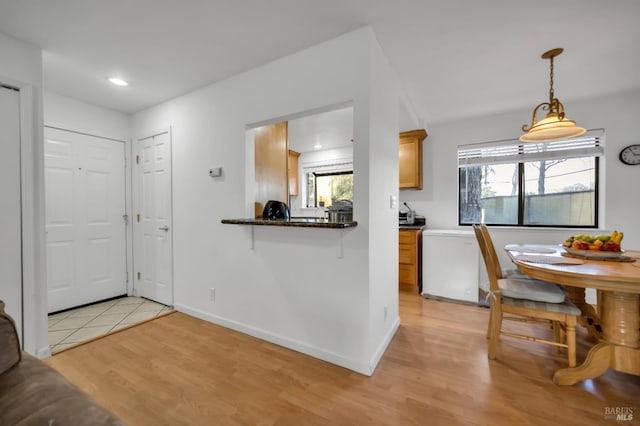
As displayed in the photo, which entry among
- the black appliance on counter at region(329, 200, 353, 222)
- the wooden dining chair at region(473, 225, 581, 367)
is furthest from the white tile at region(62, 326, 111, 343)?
the wooden dining chair at region(473, 225, 581, 367)

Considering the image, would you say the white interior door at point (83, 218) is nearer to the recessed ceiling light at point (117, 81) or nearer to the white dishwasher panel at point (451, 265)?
the recessed ceiling light at point (117, 81)

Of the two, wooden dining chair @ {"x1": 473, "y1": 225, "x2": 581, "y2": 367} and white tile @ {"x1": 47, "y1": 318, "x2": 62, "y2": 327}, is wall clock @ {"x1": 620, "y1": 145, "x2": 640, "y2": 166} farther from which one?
white tile @ {"x1": 47, "y1": 318, "x2": 62, "y2": 327}

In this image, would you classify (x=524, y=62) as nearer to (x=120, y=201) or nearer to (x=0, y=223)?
(x=0, y=223)

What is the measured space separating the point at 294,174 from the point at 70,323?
399 centimetres

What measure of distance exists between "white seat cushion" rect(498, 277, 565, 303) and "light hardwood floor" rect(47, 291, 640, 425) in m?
0.53

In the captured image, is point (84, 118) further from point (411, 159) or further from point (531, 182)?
point (531, 182)

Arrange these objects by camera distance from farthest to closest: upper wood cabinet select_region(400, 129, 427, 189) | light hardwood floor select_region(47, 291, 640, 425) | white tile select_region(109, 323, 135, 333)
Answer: upper wood cabinet select_region(400, 129, 427, 189)
white tile select_region(109, 323, 135, 333)
light hardwood floor select_region(47, 291, 640, 425)

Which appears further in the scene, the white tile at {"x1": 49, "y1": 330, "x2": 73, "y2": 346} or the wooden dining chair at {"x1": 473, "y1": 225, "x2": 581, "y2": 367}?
the white tile at {"x1": 49, "y1": 330, "x2": 73, "y2": 346}

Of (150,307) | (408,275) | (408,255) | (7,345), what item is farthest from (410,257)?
(7,345)

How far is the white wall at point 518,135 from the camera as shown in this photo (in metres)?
3.06

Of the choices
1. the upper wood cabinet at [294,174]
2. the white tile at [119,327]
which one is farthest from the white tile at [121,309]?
the upper wood cabinet at [294,174]

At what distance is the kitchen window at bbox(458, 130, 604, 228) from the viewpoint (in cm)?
338

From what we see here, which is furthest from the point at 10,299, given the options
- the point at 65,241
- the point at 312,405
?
the point at 312,405

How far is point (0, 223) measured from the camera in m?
1.93
